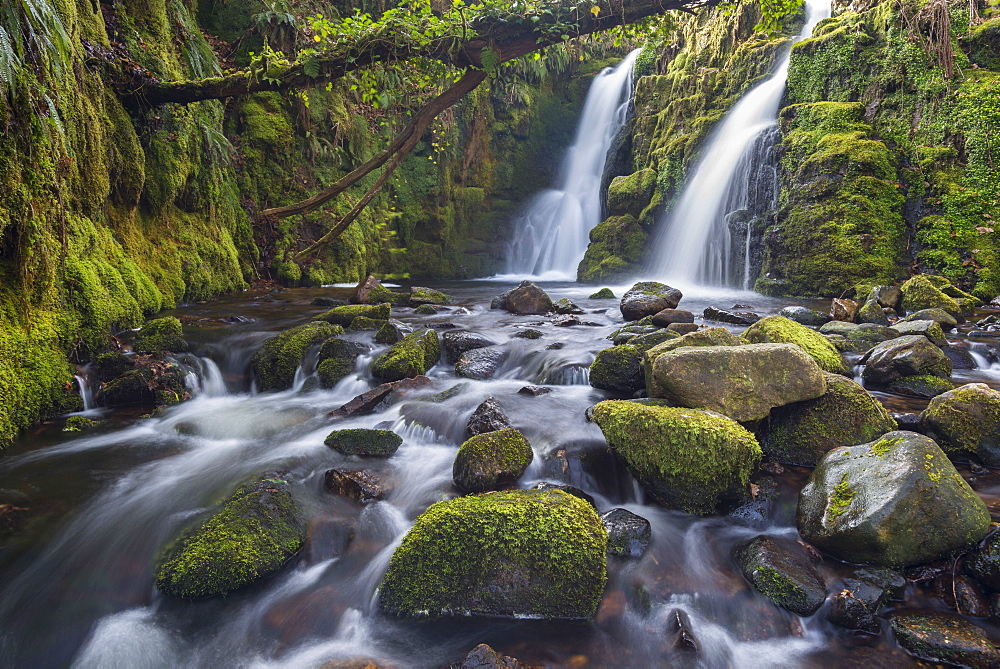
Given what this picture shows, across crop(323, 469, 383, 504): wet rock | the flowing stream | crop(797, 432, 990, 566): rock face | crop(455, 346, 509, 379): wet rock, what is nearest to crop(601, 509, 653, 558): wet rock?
the flowing stream

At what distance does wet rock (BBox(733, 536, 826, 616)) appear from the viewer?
2768 mm

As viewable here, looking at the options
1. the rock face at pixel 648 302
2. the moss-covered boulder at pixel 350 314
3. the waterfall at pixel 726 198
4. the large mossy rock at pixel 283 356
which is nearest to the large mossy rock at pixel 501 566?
the large mossy rock at pixel 283 356

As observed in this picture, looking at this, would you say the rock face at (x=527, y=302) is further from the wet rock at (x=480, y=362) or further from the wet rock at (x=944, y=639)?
the wet rock at (x=944, y=639)

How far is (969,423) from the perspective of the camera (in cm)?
394

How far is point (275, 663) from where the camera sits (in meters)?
2.61

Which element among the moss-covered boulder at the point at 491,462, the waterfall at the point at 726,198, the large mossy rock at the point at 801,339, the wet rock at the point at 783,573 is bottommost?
the wet rock at the point at 783,573

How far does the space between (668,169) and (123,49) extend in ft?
50.1

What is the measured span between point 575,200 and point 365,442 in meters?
19.6

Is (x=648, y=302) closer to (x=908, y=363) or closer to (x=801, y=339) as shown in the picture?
(x=801, y=339)

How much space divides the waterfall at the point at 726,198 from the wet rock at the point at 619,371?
952 centimetres

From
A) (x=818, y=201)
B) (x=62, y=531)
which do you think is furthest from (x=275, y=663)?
(x=818, y=201)

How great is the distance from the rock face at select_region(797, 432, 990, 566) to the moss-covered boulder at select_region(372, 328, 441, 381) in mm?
4570

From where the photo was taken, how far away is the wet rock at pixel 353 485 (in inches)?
155

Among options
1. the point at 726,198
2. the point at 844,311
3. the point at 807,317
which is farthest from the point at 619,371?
the point at 726,198
